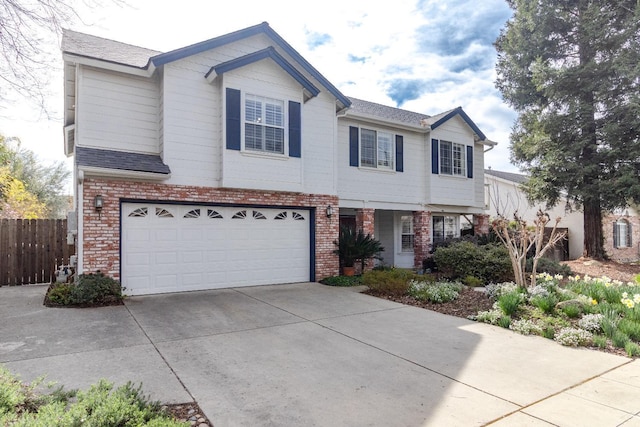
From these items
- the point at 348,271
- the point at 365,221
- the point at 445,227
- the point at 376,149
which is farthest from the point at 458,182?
the point at 348,271

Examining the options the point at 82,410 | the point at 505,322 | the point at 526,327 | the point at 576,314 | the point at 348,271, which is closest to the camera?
the point at 82,410

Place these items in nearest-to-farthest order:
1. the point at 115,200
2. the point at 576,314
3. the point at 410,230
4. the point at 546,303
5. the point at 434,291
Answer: the point at 576,314
the point at 546,303
the point at 115,200
the point at 434,291
the point at 410,230

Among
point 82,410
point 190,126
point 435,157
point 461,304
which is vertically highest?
point 435,157

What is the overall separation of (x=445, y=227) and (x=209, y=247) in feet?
35.6

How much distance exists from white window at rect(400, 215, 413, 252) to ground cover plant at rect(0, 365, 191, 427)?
1365 cm

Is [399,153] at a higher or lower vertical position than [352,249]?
higher

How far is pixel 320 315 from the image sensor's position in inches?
297

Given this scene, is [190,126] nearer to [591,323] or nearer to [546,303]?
[546,303]

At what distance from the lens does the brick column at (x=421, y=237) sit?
15.0m

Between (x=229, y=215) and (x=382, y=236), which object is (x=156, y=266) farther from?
(x=382, y=236)

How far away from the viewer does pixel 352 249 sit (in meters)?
12.2

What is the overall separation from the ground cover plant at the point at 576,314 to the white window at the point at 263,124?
21.8 ft

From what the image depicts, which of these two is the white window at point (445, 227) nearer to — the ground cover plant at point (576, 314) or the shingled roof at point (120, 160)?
the ground cover plant at point (576, 314)

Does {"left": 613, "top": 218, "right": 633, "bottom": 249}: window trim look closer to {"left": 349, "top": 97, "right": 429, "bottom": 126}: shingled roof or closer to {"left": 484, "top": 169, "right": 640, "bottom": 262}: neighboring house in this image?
{"left": 484, "top": 169, "right": 640, "bottom": 262}: neighboring house
